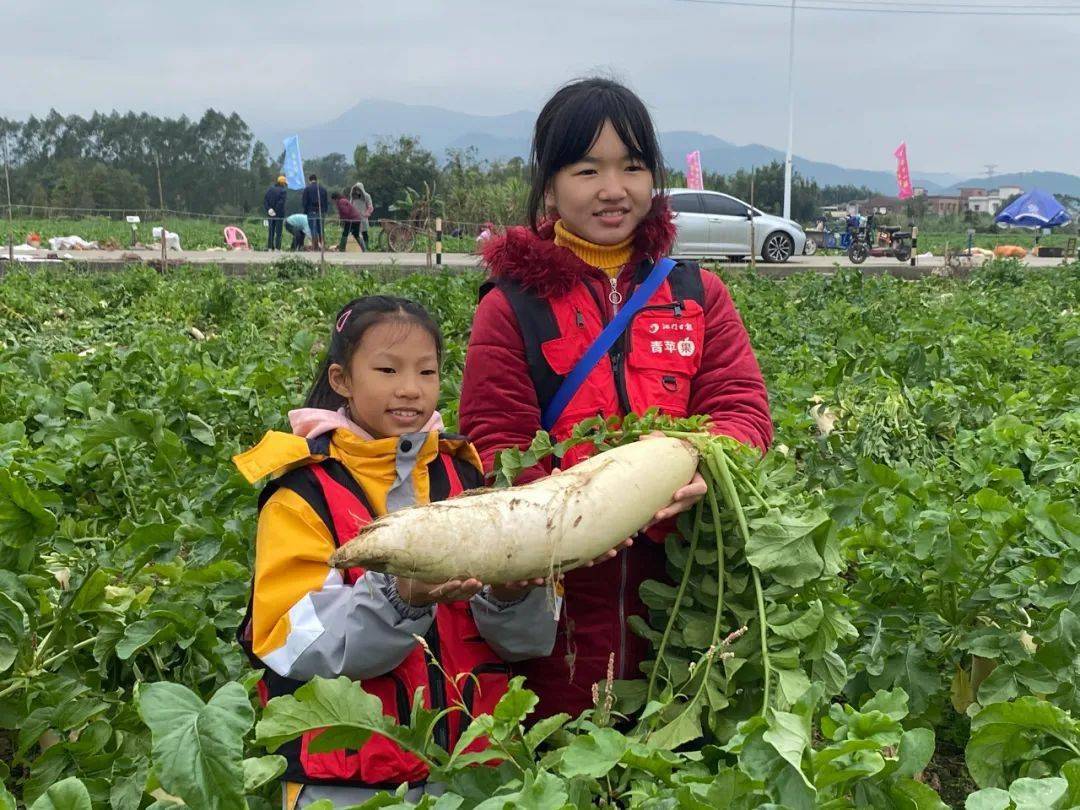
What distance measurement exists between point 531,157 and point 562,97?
165 millimetres

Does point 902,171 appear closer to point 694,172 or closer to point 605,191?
point 694,172

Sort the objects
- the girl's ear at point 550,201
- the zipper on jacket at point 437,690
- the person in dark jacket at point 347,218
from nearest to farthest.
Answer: the zipper on jacket at point 437,690 < the girl's ear at point 550,201 < the person in dark jacket at point 347,218

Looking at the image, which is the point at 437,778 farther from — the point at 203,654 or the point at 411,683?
the point at 203,654

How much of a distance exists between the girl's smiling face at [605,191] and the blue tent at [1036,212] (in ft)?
114

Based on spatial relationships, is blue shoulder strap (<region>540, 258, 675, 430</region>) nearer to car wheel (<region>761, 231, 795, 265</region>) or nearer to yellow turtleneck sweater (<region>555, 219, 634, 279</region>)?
yellow turtleneck sweater (<region>555, 219, 634, 279</region>)

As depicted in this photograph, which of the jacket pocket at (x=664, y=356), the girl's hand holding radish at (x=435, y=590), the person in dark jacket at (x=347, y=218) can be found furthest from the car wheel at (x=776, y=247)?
the girl's hand holding radish at (x=435, y=590)

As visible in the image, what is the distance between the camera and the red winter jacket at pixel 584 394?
209 cm

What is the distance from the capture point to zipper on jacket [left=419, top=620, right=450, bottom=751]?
72.9 inches

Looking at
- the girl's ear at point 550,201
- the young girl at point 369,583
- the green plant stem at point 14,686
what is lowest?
the green plant stem at point 14,686

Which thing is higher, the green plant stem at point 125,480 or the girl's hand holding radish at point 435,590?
the girl's hand holding radish at point 435,590

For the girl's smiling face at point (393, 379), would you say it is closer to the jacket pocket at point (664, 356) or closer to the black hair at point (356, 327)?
the black hair at point (356, 327)

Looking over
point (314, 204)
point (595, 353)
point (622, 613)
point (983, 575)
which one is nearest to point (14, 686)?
point (622, 613)

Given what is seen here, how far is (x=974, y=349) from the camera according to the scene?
5.51m

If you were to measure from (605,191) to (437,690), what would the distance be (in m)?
0.99
